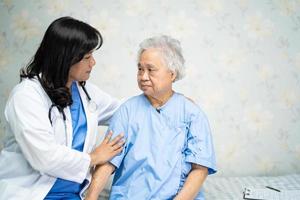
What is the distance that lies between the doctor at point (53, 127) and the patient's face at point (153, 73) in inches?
9.1

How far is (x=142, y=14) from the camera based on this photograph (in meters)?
2.29

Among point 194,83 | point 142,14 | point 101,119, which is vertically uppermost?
point 142,14

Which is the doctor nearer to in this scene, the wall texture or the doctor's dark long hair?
the doctor's dark long hair

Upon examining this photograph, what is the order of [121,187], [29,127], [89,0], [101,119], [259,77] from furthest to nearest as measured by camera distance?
[259,77]
[89,0]
[101,119]
[121,187]
[29,127]

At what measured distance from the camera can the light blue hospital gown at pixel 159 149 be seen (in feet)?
5.41

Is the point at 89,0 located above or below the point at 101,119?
above

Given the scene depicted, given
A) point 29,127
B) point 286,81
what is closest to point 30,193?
point 29,127

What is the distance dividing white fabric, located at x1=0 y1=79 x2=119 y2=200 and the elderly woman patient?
186 mm

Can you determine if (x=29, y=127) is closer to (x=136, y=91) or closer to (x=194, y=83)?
(x=136, y=91)

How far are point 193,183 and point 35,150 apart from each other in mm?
699

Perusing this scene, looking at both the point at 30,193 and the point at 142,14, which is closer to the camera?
the point at 30,193

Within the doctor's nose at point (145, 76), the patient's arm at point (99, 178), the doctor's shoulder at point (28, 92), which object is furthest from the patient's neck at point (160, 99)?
the doctor's shoulder at point (28, 92)

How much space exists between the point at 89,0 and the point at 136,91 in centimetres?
64

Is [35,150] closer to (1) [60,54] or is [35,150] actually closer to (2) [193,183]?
(1) [60,54]
